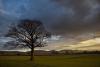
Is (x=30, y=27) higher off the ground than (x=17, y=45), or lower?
higher

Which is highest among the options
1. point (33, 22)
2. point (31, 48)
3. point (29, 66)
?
point (33, 22)

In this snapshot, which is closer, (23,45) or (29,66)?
(29,66)

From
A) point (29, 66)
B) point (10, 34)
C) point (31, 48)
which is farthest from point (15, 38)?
point (29, 66)

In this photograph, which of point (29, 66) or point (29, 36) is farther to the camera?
point (29, 36)

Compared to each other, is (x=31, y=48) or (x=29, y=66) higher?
(x=31, y=48)

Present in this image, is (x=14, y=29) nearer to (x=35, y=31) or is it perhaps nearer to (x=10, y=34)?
(x=10, y=34)

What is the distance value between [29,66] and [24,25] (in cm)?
2282

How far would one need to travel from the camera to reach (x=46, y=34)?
2012 inches

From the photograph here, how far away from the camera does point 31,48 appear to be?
50.0m

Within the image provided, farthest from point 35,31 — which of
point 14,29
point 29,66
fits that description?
point 29,66

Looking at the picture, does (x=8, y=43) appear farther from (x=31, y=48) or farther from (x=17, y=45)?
(x=31, y=48)

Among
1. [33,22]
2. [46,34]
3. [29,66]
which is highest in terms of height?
[33,22]

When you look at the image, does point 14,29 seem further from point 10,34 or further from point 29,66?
point 29,66

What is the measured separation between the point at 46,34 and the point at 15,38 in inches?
302
